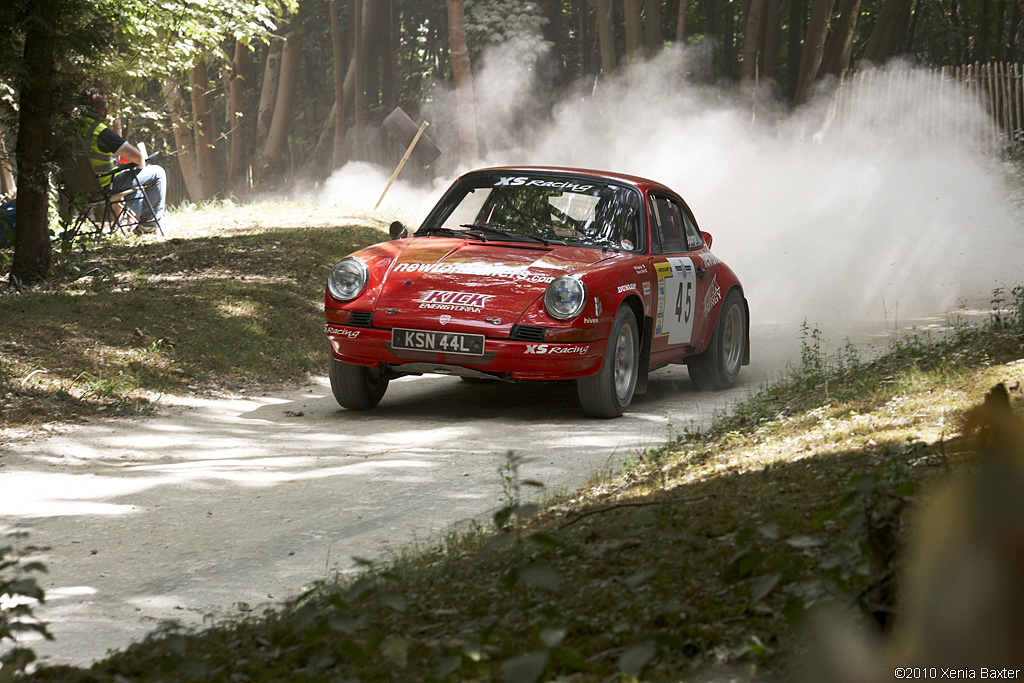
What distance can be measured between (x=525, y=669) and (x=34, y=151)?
10.8 m

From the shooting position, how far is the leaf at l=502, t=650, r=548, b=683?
2.64 metres

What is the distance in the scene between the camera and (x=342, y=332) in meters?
8.02

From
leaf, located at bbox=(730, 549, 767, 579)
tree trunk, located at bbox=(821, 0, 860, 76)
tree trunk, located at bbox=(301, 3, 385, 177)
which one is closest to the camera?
leaf, located at bbox=(730, 549, 767, 579)

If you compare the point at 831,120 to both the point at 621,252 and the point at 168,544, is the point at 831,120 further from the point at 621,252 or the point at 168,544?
the point at 168,544

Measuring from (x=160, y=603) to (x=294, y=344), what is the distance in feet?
23.2

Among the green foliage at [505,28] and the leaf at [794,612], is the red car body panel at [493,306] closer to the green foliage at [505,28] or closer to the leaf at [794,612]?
the leaf at [794,612]

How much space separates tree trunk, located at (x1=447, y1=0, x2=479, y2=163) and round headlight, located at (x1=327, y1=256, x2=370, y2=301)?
19935mm

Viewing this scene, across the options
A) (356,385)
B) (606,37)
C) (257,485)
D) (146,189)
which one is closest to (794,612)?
(257,485)

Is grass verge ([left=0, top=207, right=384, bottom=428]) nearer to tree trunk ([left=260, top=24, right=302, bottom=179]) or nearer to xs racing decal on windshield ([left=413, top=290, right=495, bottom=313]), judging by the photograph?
xs racing decal on windshield ([left=413, top=290, right=495, bottom=313])

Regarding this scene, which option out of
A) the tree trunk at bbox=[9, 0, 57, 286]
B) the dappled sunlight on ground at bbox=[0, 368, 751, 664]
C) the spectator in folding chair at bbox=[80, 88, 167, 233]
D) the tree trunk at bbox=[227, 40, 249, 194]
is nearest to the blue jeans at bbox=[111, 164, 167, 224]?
the spectator in folding chair at bbox=[80, 88, 167, 233]

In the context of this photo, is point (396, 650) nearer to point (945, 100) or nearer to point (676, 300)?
point (676, 300)

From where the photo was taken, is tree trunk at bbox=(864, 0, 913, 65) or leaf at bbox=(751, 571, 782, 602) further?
tree trunk at bbox=(864, 0, 913, 65)

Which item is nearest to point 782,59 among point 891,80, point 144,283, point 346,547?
point 891,80

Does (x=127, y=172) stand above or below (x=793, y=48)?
below
